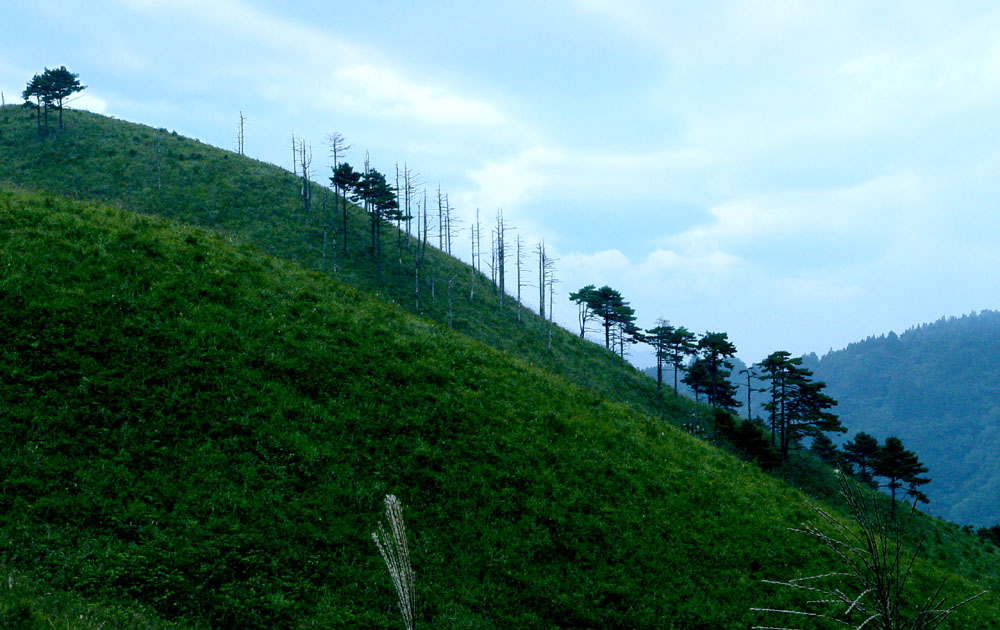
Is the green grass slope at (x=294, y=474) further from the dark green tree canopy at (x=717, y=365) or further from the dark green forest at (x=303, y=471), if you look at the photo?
the dark green tree canopy at (x=717, y=365)

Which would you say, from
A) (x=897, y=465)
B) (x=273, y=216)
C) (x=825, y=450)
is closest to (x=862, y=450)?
(x=825, y=450)

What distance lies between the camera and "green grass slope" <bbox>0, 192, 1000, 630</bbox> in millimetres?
13406

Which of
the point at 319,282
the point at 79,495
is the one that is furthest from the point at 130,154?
the point at 79,495

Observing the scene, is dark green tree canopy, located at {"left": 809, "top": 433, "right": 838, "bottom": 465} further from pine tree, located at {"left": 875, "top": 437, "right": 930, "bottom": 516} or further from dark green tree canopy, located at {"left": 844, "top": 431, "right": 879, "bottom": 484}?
pine tree, located at {"left": 875, "top": 437, "right": 930, "bottom": 516}

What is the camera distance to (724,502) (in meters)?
22.5

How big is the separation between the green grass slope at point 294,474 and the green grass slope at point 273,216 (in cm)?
2862

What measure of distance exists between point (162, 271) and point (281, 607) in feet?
54.3

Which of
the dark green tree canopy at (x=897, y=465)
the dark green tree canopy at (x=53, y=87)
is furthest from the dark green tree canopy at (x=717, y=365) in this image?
the dark green tree canopy at (x=53, y=87)

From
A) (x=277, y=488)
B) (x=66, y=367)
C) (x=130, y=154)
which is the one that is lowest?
(x=277, y=488)

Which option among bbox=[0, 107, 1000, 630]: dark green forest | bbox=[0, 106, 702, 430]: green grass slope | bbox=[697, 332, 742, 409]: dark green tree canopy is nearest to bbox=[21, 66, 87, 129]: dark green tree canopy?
bbox=[0, 106, 702, 430]: green grass slope

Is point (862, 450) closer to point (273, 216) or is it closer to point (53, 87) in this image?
point (273, 216)

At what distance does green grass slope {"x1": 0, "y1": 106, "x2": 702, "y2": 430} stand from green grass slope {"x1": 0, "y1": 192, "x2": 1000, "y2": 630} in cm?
2862

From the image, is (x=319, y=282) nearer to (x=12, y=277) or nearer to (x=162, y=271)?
(x=162, y=271)

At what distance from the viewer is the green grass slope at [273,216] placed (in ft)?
188
